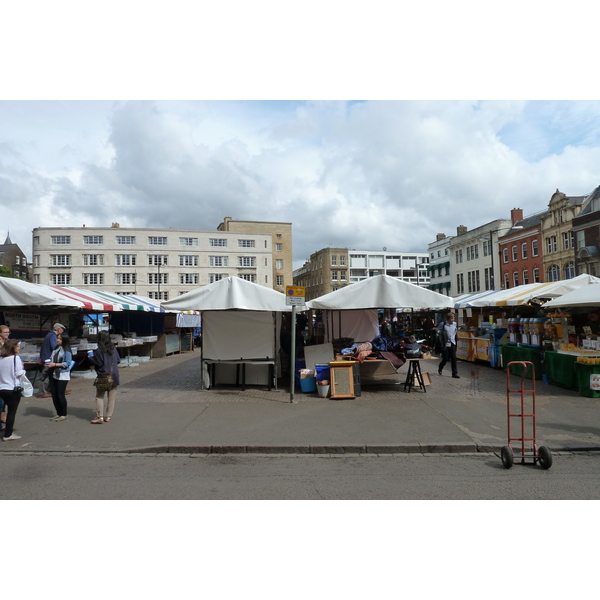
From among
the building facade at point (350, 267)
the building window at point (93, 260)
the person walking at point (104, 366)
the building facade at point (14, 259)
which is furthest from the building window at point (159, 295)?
the person walking at point (104, 366)

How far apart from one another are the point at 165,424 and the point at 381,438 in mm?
3984

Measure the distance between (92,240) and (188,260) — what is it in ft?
53.8

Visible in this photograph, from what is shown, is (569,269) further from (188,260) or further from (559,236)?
(188,260)

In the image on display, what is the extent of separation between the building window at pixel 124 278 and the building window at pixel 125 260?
5.61 ft

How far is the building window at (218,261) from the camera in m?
77.9

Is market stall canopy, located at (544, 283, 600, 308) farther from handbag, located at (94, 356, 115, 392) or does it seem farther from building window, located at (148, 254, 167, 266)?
building window, located at (148, 254, 167, 266)

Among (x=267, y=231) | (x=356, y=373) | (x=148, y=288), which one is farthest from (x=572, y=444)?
(x=267, y=231)

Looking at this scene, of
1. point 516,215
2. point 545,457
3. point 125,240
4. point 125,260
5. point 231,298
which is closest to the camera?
point 545,457

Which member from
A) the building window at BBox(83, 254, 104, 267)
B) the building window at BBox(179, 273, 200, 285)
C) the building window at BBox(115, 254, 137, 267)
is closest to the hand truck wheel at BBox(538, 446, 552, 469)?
the building window at BBox(179, 273, 200, 285)

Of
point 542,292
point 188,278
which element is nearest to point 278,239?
point 188,278

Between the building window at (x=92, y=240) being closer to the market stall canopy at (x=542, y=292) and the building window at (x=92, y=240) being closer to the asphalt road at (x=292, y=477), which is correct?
the market stall canopy at (x=542, y=292)

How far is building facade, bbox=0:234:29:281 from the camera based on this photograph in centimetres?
8431

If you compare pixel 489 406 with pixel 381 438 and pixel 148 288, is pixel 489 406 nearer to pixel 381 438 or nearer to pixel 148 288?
pixel 381 438

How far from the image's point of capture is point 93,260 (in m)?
75.3
